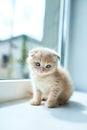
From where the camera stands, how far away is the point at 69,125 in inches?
24.1

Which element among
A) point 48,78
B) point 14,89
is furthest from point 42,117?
point 14,89

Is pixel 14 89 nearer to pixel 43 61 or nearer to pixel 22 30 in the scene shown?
pixel 43 61

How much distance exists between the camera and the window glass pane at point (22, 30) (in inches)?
42.6

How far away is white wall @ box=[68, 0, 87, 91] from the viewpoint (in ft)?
4.42

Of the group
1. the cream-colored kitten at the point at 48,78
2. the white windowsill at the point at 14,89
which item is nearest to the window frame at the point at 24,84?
the white windowsill at the point at 14,89

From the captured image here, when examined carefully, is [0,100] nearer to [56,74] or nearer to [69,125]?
[56,74]

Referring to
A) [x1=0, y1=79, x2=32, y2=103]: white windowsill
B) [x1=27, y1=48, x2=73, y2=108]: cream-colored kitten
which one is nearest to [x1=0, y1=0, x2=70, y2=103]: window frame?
[x1=0, y1=79, x2=32, y2=103]: white windowsill

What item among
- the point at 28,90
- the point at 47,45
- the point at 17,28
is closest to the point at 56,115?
the point at 28,90

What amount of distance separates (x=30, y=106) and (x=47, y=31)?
69 cm

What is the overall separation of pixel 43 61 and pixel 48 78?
0.08m

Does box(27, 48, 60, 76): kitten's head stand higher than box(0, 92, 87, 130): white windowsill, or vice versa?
box(27, 48, 60, 76): kitten's head

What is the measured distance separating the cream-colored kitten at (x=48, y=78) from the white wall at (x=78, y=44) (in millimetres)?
460

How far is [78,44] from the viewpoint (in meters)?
1.38

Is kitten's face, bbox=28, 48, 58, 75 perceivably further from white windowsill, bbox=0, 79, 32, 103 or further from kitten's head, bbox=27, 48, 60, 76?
white windowsill, bbox=0, 79, 32, 103
